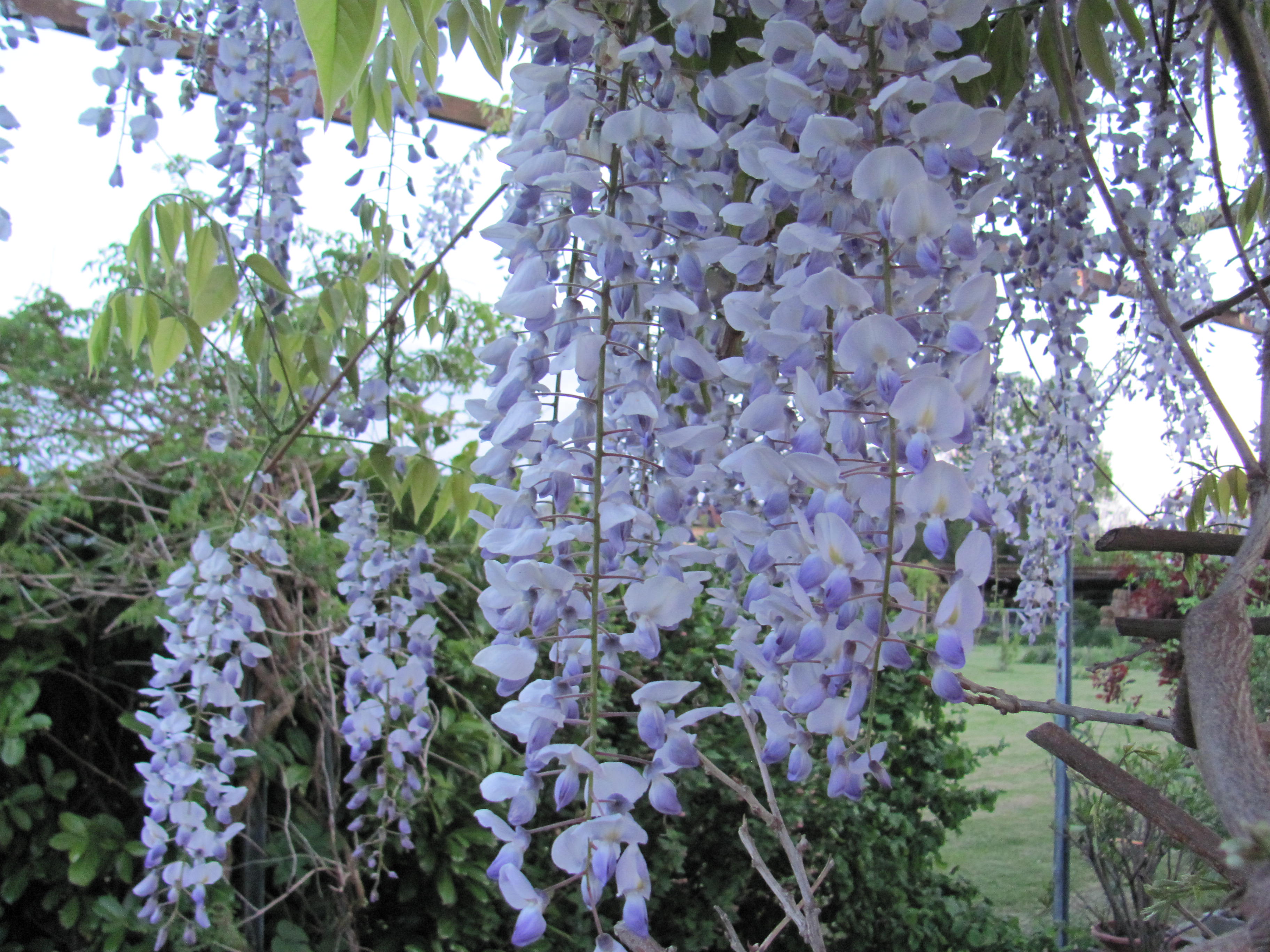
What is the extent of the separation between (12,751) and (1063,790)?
2.29 m

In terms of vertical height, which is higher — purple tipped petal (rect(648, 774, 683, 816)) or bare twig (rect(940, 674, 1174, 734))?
bare twig (rect(940, 674, 1174, 734))

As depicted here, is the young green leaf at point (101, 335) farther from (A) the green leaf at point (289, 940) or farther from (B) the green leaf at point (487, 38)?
(A) the green leaf at point (289, 940)

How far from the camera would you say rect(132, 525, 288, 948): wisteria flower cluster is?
1.28 metres

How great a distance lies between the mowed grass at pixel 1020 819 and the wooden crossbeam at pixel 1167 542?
2.38 metres

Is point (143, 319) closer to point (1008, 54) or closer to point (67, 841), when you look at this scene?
point (1008, 54)

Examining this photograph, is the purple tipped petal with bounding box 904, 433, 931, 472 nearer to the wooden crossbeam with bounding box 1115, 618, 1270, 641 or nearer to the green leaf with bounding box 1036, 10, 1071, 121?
the wooden crossbeam with bounding box 1115, 618, 1270, 641

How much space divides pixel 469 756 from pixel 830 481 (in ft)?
5.45

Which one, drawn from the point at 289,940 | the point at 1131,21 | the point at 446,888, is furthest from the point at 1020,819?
the point at 1131,21

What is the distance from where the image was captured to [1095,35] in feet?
2.07

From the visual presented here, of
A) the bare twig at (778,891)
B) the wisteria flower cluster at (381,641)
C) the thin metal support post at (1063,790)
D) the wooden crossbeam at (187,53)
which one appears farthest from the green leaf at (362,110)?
the thin metal support post at (1063,790)

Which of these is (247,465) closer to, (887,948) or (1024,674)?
(887,948)

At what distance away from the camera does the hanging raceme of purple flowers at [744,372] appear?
16.0 inches

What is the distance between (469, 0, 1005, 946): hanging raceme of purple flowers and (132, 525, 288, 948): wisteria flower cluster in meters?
0.89

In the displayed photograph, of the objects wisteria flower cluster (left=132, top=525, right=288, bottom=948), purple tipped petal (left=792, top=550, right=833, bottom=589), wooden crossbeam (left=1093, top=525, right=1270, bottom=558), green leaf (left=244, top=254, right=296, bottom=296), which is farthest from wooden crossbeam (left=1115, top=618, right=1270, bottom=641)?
wisteria flower cluster (left=132, top=525, right=288, bottom=948)
